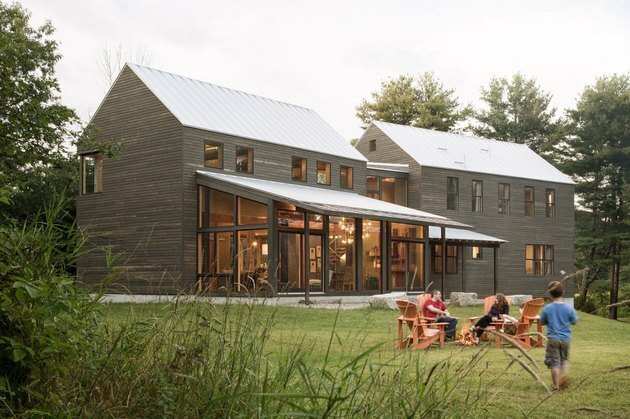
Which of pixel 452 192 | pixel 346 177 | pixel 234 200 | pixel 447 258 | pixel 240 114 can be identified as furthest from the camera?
pixel 452 192

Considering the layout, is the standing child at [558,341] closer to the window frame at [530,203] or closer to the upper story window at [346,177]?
the upper story window at [346,177]

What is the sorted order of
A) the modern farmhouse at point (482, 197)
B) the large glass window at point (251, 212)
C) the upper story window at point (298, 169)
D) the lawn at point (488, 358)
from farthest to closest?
1. the modern farmhouse at point (482, 197)
2. the upper story window at point (298, 169)
3. the large glass window at point (251, 212)
4. the lawn at point (488, 358)

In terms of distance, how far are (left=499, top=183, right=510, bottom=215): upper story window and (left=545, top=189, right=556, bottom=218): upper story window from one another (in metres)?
2.55

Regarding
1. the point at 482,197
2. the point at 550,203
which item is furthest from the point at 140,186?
the point at 550,203

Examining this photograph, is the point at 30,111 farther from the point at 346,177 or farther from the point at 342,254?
the point at 346,177

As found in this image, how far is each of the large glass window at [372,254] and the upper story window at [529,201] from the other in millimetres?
10359

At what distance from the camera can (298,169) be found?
88.4ft

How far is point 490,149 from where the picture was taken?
1409 inches

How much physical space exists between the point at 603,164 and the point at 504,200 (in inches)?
400

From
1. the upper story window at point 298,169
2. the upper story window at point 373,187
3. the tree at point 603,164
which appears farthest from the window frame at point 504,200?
the upper story window at point 298,169

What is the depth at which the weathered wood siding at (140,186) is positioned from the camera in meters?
23.7

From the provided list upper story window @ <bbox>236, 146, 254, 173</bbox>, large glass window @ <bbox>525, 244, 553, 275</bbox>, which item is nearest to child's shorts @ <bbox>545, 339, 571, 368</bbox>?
upper story window @ <bbox>236, 146, 254, 173</bbox>

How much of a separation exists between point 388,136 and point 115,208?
12624 mm

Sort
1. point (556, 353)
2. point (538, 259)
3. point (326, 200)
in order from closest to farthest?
point (556, 353) → point (326, 200) → point (538, 259)
